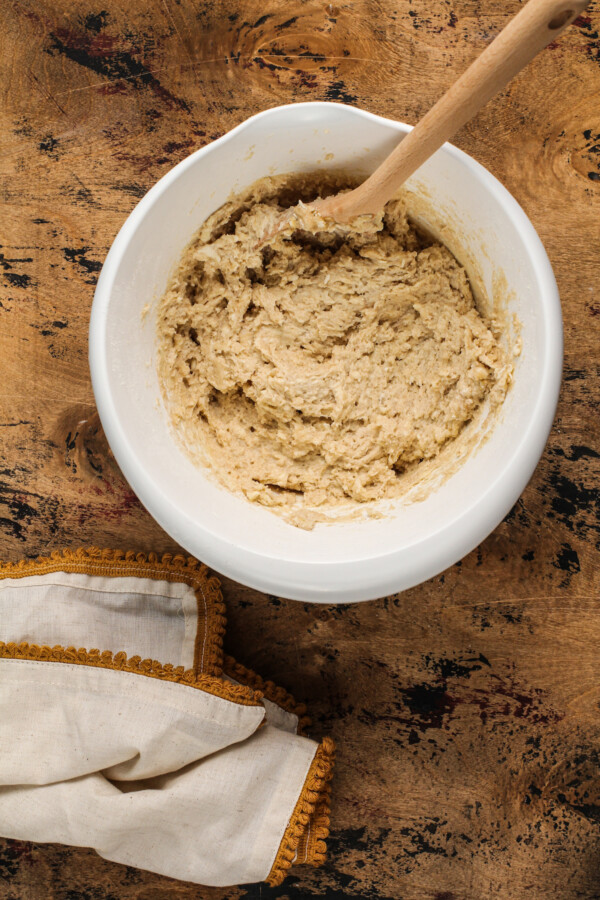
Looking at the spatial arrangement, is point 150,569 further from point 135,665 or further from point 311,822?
point 311,822

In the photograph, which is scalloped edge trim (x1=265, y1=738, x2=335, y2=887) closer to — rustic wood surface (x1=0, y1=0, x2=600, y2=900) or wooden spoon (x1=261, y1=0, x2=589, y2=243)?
rustic wood surface (x1=0, y1=0, x2=600, y2=900)

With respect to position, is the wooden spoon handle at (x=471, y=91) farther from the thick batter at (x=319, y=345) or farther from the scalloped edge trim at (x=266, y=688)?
the scalloped edge trim at (x=266, y=688)

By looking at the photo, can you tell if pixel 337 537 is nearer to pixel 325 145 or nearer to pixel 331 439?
pixel 331 439

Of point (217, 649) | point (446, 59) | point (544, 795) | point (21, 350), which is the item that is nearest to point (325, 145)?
point (446, 59)

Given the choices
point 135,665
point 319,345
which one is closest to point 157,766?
point 135,665

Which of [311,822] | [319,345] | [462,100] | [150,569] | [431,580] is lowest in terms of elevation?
[311,822]

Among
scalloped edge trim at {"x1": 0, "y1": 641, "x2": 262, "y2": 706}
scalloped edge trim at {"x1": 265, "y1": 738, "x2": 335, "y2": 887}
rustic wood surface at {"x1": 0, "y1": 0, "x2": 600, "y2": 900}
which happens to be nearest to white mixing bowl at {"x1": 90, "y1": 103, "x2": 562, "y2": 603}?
rustic wood surface at {"x1": 0, "y1": 0, "x2": 600, "y2": 900}
